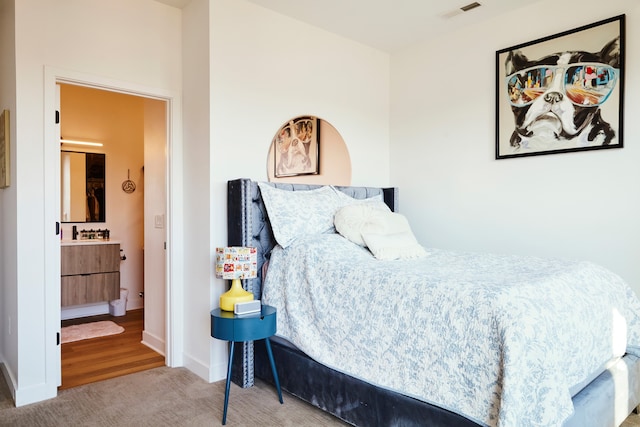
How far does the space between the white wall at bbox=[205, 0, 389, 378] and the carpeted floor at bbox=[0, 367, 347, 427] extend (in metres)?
0.32

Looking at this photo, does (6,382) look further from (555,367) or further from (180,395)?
(555,367)

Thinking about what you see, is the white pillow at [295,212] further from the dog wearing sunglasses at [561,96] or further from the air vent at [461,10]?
the air vent at [461,10]

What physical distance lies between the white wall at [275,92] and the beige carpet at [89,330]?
1.63m

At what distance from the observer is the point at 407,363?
1.93m

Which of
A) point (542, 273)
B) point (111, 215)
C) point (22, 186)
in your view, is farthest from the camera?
point (111, 215)

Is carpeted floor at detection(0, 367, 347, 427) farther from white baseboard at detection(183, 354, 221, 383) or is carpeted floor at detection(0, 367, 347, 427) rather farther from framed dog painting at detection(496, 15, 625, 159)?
framed dog painting at detection(496, 15, 625, 159)

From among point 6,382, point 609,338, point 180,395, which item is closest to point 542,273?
point 609,338

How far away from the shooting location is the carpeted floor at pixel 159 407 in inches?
93.0

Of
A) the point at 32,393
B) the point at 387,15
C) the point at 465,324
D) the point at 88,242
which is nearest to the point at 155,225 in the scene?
the point at 88,242

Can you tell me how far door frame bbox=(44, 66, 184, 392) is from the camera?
269 centimetres

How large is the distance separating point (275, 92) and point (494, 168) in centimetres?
188

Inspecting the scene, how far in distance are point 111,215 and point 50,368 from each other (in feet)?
8.60

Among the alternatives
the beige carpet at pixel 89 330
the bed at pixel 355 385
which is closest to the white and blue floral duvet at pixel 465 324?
the bed at pixel 355 385

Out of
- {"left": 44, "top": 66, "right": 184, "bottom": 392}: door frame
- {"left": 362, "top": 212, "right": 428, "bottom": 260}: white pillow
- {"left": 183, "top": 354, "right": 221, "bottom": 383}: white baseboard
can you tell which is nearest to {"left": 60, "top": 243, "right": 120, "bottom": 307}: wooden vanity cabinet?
{"left": 44, "top": 66, "right": 184, "bottom": 392}: door frame
